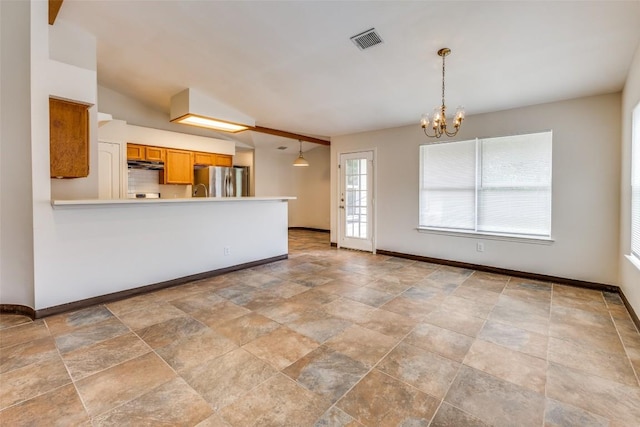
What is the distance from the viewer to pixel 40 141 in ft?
9.39

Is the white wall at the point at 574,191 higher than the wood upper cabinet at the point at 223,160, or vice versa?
the wood upper cabinet at the point at 223,160

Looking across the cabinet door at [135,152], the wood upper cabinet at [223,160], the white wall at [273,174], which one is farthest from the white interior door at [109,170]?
the white wall at [273,174]

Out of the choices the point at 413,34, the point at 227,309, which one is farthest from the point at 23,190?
the point at 413,34

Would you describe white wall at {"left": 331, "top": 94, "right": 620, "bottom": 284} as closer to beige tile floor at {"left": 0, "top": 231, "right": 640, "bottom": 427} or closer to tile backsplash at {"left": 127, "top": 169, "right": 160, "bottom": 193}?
beige tile floor at {"left": 0, "top": 231, "right": 640, "bottom": 427}

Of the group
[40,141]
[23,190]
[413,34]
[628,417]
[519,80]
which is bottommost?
[628,417]

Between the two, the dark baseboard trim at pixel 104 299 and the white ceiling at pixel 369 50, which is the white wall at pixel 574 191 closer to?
the white ceiling at pixel 369 50

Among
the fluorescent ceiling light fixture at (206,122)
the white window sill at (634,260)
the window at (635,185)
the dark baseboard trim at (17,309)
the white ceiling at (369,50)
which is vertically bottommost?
the dark baseboard trim at (17,309)

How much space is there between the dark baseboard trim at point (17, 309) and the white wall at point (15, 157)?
39mm

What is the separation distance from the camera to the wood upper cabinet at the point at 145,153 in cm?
583

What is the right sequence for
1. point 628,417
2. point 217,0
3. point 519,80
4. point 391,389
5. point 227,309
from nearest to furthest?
point 628,417, point 391,389, point 217,0, point 227,309, point 519,80

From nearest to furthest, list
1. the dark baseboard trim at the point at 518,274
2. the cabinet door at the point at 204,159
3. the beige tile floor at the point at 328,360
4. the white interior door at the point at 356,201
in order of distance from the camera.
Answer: the beige tile floor at the point at 328,360 → the dark baseboard trim at the point at 518,274 → the white interior door at the point at 356,201 → the cabinet door at the point at 204,159

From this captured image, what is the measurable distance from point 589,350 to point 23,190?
519cm

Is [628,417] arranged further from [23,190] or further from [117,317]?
[23,190]

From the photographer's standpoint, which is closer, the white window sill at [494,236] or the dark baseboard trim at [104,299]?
the dark baseboard trim at [104,299]
